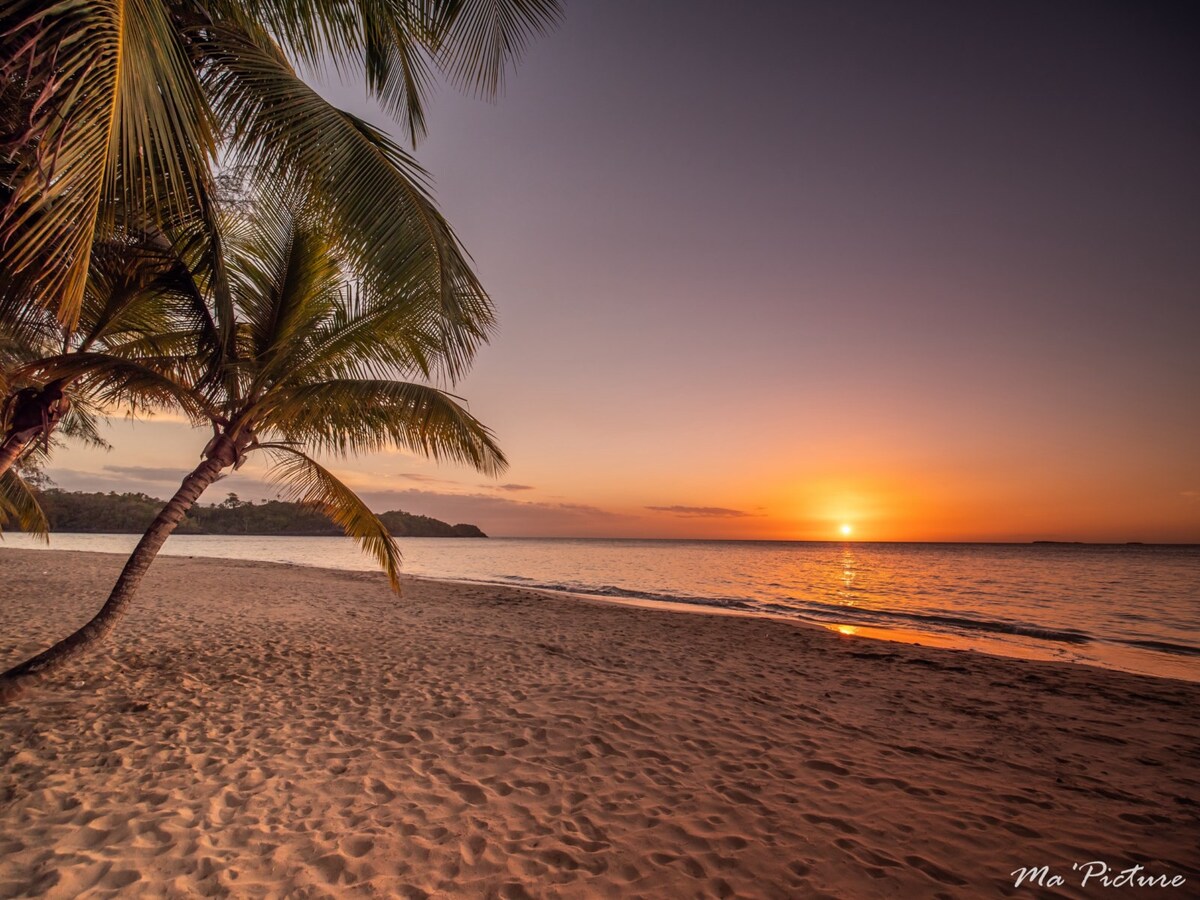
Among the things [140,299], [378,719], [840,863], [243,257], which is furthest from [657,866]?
[140,299]

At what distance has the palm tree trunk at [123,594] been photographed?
16.7ft

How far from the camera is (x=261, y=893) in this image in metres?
2.72

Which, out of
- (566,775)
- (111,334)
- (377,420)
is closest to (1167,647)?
(566,775)

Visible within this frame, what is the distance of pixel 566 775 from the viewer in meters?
4.23

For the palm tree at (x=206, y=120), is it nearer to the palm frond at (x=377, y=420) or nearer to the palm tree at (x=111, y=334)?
the palm tree at (x=111, y=334)

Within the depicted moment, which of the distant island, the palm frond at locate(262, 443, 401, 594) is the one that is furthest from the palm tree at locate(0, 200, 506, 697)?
the distant island

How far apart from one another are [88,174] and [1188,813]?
781cm

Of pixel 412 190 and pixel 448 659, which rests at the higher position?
pixel 412 190

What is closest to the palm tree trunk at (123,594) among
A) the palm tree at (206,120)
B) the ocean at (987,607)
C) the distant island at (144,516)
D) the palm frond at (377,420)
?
the palm frond at (377,420)

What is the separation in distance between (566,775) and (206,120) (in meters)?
5.05

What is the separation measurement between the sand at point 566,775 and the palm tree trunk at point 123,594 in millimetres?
270

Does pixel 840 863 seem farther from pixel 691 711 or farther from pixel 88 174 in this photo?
pixel 88 174

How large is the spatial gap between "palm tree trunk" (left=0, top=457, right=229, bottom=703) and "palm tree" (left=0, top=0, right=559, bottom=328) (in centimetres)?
232

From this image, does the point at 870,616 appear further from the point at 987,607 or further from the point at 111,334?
the point at 111,334
